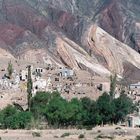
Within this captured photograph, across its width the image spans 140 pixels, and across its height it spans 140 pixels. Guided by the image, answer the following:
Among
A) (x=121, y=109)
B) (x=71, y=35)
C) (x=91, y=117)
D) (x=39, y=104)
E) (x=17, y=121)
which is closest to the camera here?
(x=17, y=121)

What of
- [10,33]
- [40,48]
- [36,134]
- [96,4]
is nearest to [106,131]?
[36,134]

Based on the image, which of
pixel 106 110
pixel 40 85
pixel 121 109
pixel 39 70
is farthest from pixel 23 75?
pixel 106 110

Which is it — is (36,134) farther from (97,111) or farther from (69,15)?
(69,15)

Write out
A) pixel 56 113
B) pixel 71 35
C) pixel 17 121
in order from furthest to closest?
pixel 71 35 < pixel 56 113 < pixel 17 121

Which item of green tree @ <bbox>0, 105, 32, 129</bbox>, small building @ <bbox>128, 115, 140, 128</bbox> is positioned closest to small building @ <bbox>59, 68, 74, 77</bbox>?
small building @ <bbox>128, 115, 140, 128</bbox>

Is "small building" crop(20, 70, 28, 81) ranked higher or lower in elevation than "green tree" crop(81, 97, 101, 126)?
higher

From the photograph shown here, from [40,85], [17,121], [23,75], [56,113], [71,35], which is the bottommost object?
[17,121]

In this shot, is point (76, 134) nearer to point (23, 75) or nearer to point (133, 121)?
point (133, 121)

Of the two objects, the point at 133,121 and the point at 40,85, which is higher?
the point at 40,85

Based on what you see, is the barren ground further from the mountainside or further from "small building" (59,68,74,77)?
the mountainside
